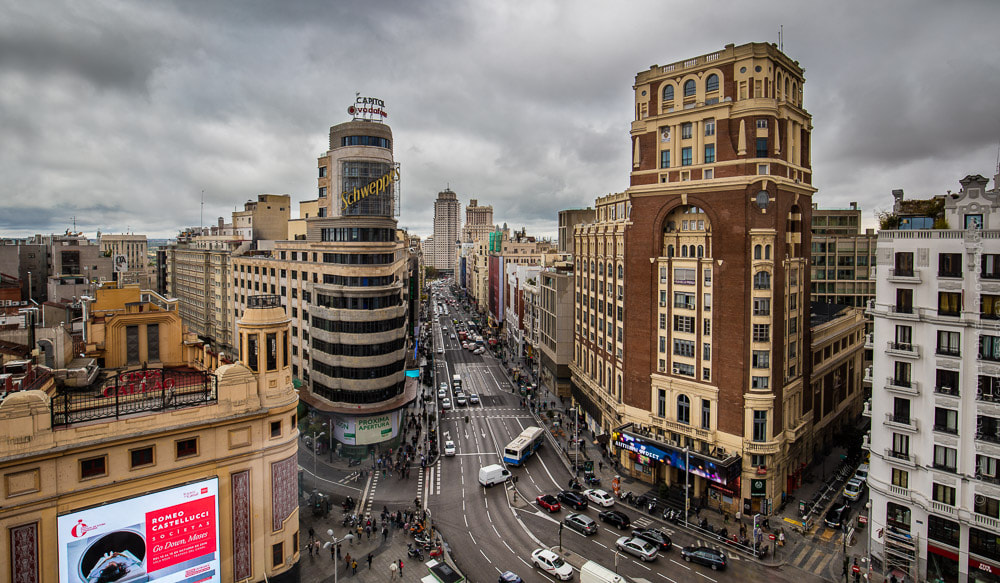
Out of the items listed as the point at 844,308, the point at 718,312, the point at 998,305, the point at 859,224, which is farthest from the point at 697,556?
the point at 859,224

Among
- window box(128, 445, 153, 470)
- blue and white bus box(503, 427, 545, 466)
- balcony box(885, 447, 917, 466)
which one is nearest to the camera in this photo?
window box(128, 445, 153, 470)

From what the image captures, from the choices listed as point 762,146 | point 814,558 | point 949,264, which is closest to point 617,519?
point 814,558

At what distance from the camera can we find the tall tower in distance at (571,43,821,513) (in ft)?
166

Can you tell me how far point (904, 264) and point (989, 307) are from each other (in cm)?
588

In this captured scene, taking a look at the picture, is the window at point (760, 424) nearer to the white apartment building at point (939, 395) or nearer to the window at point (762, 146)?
the white apartment building at point (939, 395)

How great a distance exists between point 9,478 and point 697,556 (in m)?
43.5

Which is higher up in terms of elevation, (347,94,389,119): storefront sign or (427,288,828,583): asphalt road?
(347,94,389,119): storefront sign

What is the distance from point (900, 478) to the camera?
133 feet

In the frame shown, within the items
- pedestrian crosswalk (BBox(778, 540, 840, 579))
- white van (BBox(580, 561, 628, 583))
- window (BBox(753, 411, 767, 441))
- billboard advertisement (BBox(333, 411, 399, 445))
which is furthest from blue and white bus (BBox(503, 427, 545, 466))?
pedestrian crosswalk (BBox(778, 540, 840, 579))

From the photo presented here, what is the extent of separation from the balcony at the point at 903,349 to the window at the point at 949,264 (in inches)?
216

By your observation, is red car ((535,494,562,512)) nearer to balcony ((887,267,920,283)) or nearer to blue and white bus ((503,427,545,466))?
blue and white bus ((503,427,545,466))

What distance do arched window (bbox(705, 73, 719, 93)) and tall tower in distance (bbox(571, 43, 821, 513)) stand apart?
0.10 metres

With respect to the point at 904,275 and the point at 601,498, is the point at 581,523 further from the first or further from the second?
the point at 904,275

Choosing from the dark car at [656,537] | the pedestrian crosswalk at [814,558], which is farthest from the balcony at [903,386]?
the dark car at [656,537]
